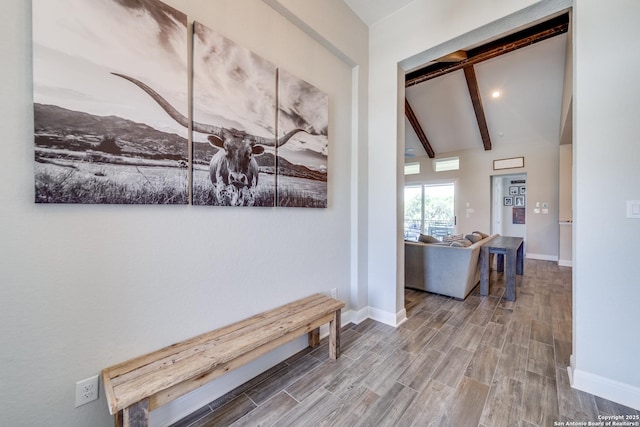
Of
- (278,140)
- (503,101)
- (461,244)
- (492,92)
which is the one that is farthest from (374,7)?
(503,101)

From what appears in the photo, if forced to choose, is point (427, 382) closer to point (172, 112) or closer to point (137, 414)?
point (137, 414)

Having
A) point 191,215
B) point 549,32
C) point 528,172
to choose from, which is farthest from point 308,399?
point 528,172

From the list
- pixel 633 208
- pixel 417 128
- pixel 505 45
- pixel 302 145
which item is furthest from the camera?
pixel 417 128

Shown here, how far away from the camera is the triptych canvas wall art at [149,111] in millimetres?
1048

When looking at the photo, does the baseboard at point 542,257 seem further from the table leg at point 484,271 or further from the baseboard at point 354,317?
the baseboard at point 354,317

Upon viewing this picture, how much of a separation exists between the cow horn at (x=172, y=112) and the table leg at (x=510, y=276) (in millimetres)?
3777

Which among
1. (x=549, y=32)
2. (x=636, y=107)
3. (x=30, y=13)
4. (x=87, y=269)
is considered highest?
(x=549, y=32)

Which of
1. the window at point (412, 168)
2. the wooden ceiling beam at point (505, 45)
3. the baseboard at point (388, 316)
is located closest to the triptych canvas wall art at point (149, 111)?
the baseboard at point (388, 316)

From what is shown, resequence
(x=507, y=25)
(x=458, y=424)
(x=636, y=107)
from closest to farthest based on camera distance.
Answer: (x=458, y=424)
(x=636, y=107)
(x=507, y=25)

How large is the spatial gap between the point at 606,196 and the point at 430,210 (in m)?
6.29

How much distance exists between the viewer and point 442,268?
3375 mm

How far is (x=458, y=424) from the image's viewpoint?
1402 millimetres

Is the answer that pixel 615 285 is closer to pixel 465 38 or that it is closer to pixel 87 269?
pixel 465 38

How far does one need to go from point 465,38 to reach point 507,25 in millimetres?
298
